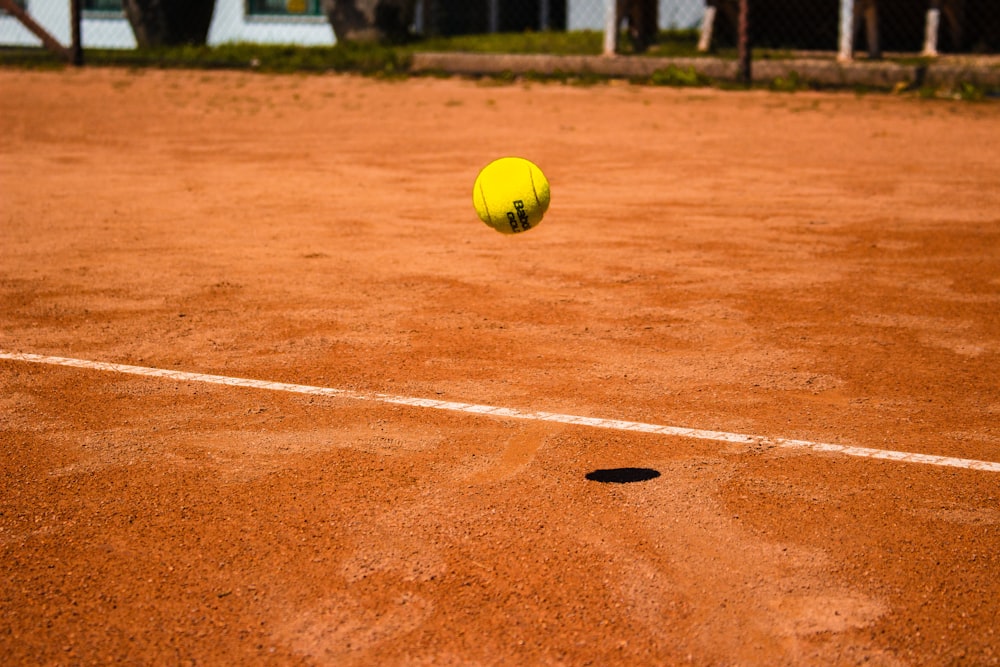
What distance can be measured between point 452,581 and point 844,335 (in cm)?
308

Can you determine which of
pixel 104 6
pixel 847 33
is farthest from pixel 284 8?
pixel 847 33

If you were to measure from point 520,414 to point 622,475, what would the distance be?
691 mm

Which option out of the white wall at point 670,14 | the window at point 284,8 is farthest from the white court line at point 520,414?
the window at point 284,8

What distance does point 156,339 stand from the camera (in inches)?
221

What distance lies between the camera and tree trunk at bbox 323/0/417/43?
68.3 ft

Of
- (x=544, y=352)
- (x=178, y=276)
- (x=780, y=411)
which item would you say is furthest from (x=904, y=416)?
(x=178, y=276)

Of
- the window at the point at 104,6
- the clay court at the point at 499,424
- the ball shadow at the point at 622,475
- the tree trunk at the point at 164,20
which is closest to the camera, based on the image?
the clay court at the point at 499,424

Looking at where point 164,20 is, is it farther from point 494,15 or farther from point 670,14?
point 670,14

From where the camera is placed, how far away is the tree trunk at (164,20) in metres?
22.6

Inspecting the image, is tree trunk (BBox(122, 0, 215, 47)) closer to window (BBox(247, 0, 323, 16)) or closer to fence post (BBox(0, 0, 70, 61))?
window (BBox(247, 0, 323, 16))

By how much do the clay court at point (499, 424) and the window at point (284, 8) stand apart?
16015 millimetres

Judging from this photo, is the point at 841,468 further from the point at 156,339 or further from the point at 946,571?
the point at 156,339

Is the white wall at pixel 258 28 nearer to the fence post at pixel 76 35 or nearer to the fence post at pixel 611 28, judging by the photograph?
the fence post at pixel 76 35

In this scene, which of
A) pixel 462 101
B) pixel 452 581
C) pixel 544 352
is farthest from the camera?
pixel 462 101
